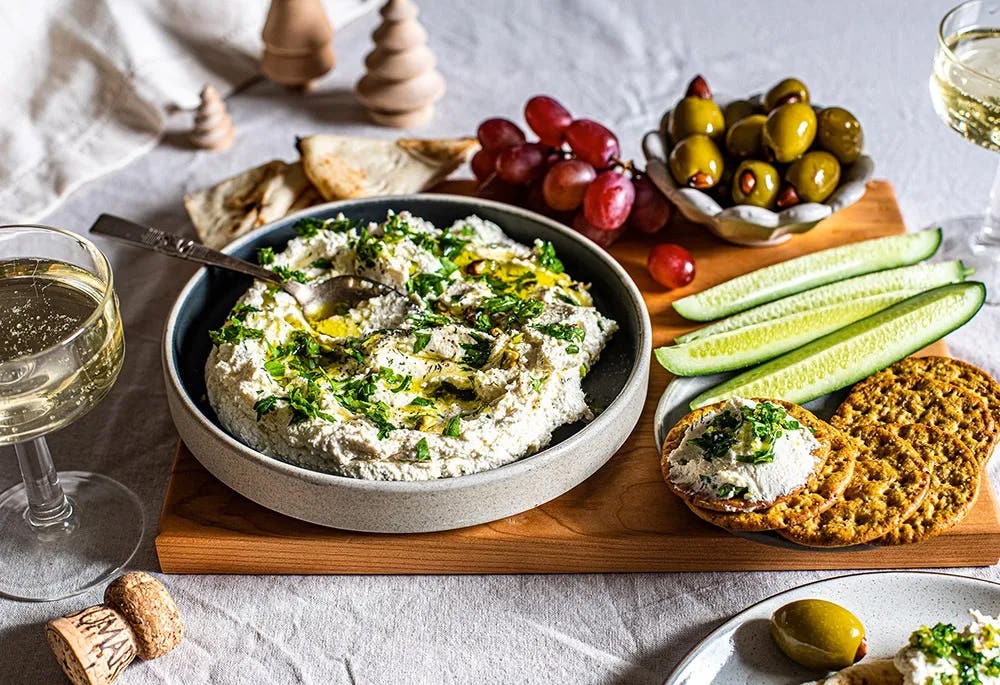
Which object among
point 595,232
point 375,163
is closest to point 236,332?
point 375,163

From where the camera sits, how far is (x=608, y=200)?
314 cm

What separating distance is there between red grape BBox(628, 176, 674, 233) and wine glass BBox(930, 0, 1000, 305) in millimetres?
751

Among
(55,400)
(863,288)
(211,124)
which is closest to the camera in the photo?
(55,400)

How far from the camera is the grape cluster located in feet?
10.4

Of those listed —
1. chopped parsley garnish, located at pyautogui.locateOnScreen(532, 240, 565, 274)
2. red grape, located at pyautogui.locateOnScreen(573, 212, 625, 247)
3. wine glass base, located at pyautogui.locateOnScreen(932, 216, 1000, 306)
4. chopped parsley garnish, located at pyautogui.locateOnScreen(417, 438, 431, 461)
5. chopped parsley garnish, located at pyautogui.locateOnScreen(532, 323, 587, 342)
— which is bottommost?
wine glass base, located at pyautogui.locateOnScreen(932, 216, 1000, 306)

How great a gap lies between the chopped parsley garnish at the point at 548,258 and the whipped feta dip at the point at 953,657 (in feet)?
4.18

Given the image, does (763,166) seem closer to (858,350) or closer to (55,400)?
(858,350)

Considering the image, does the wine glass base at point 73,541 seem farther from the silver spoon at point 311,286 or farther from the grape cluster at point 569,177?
the grape cluster at point 569,177

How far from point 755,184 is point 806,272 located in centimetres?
27

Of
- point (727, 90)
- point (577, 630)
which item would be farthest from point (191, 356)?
point (727, 90)

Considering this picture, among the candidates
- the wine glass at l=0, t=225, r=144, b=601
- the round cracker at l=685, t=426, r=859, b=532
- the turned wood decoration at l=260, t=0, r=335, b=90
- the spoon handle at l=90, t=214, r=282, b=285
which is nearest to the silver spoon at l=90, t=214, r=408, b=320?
the spoon handle at l=90, t=214, r=282, b=285

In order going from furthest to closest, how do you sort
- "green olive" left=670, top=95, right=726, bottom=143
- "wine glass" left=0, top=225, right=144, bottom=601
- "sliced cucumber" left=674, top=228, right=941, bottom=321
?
1. "green olive" left=670, top=95, right=726, bottom=143
2. "sliced cucumber" left=674, top=228, right=941, bottom=321
3. "wine glass" left=0, top=225, right=144, bottom=601

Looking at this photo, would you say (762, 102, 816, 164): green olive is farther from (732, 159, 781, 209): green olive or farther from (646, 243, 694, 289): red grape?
(646, 243, 694, 289): red grape

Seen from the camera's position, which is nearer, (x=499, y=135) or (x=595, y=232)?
(x=595, y=232)
